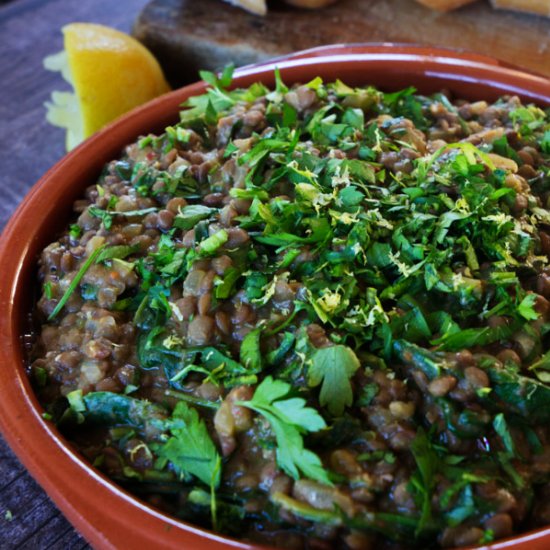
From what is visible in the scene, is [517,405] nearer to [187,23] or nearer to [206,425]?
[206,425]

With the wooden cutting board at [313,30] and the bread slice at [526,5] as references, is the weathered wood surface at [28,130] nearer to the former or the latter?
the wooden cutting board at [313,30]

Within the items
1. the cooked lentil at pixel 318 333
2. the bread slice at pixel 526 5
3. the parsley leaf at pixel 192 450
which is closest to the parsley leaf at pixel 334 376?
the cooked lentil at pixel 318 333

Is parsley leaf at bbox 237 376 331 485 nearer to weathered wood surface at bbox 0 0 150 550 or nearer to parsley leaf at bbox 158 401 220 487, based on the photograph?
parsley leaf at bbox 158 401 220 487

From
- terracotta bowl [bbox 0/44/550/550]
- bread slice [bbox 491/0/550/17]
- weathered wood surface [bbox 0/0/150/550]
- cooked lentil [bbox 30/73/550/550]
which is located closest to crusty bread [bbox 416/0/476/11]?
bread slice [bbox 491/0/550/17]

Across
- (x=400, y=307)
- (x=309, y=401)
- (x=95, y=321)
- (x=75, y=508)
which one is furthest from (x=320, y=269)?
(x=75, y=508)

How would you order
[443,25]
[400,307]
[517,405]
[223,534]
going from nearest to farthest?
1. [223,534]
2. [517,405]
3. [400,307]
4. [443,25]
